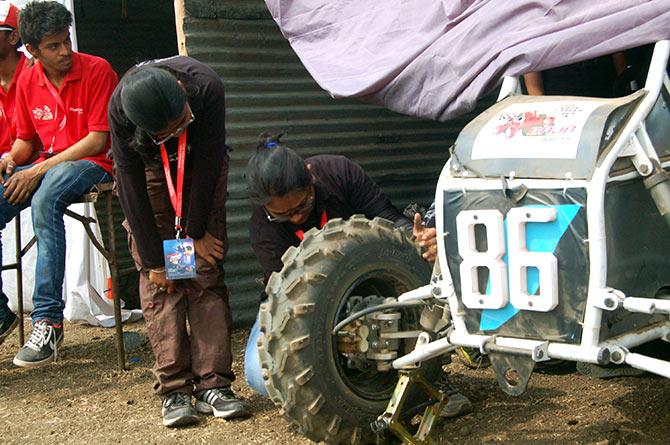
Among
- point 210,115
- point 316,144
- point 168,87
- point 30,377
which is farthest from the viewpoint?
point 316,144

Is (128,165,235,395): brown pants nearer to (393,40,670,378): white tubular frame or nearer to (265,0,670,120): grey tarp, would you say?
(265,0,670,120): grey tarp

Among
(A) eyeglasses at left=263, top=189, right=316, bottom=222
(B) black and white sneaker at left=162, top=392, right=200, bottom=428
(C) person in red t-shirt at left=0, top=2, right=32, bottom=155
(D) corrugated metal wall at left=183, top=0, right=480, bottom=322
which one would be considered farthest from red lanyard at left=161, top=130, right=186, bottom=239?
(C) person in red t-shirt at left=0, top=2, right=32, bottom=155

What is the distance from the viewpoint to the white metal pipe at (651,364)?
9.09 ft

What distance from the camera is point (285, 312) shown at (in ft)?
11.4

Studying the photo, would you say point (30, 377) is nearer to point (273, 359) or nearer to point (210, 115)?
point (210, 115)

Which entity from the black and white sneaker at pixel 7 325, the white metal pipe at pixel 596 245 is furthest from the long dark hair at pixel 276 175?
the black and white sneaker at pixel 7 325

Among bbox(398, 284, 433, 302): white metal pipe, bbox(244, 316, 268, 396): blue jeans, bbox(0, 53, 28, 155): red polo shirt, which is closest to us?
bbox(398, 284, 433, 302): white metal pipe

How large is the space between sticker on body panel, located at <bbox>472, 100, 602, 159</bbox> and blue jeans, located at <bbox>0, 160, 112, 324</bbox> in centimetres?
270

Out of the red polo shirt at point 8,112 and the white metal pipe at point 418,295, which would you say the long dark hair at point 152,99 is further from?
the red polo shirt at point 8,112

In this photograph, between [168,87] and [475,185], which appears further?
[168,87]

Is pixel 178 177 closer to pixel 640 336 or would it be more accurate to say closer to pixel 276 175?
pixel 276 175

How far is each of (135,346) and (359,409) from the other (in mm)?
2637


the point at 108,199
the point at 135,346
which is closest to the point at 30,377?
the point at 135,346

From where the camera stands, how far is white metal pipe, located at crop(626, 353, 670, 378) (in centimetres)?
277
